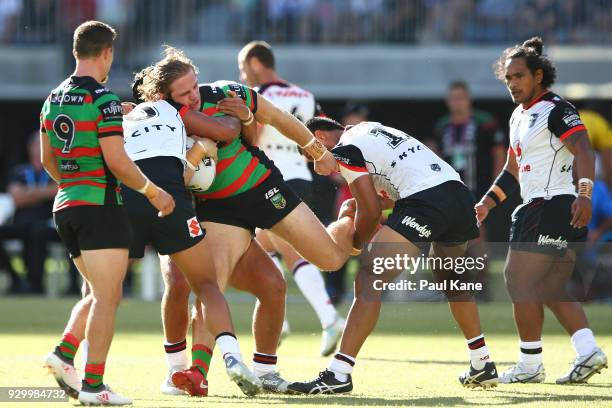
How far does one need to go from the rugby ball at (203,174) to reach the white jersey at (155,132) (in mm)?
179

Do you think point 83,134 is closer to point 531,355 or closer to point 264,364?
point 264,364

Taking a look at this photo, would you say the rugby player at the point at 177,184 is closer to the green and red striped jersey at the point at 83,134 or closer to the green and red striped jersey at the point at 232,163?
the green and red striped jersey at the point at 232,163

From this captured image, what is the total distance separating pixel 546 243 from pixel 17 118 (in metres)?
15.0

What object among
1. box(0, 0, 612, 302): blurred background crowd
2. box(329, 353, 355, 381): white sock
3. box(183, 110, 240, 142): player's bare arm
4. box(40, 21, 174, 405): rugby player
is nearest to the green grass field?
box(329, 353, 355, 381): white sock

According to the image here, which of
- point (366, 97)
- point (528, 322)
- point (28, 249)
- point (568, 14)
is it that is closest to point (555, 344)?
point (528, 322)

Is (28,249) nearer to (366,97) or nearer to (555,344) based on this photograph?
(366,97)

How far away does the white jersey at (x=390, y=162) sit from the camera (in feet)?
24.5

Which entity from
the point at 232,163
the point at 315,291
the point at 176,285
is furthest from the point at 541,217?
the point at 315,291

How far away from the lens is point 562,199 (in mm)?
8047

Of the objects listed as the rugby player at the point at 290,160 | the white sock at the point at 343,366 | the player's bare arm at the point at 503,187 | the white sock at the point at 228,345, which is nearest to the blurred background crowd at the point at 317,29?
A: the rugby player at the point at 290,160

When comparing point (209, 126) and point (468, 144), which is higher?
point (209, 126)

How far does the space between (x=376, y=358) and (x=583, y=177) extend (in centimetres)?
240

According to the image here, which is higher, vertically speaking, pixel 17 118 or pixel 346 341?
pixel 346 341

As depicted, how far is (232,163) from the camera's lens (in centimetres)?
741
